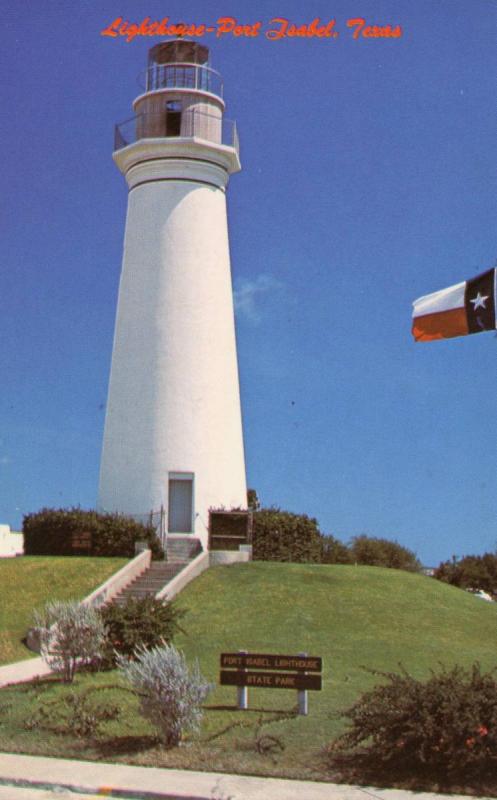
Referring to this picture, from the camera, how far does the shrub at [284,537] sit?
33.0 metres

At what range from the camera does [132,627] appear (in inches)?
722

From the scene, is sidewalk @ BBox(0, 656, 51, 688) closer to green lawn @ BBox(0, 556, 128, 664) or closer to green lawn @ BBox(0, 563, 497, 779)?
green lawn @ BBox(0, 556, 128, 664)

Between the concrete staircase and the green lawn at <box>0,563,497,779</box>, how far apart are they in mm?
1037

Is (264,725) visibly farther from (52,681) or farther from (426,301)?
(426,301)

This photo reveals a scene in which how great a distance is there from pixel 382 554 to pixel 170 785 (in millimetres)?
32281

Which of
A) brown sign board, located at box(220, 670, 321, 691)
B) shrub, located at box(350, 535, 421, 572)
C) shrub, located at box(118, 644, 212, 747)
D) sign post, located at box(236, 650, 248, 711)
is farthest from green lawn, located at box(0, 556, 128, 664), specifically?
shrub, located at box(350, 535, 421, 572)

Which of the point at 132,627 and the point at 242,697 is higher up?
the point at 132,627

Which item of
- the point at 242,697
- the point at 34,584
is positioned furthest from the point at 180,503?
the point at 242,697

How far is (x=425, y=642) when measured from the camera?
22.0m

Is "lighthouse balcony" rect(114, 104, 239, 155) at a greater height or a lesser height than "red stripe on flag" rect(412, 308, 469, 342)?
greater

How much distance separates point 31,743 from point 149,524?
1947cm

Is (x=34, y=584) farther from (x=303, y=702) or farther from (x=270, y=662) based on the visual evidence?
(x=303, y=702)

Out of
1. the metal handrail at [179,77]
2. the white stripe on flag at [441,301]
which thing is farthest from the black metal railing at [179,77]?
the white stripe on flag at [441,301]

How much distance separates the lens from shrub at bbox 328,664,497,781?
11164 millimetres
